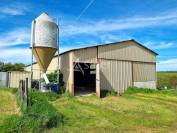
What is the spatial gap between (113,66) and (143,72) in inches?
162

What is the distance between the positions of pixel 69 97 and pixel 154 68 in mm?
11322

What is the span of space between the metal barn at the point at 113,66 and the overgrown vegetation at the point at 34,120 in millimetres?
10693

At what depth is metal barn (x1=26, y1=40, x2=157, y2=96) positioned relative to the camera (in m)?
22.3

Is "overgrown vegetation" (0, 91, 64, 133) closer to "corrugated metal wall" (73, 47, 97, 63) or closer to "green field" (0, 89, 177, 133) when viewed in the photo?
"green field" (0, 89, 177, 133)

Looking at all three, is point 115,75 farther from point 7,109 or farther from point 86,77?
point 7,109

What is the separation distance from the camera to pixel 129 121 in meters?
12.1

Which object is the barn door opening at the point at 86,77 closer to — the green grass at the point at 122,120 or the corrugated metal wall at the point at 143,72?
the corrugated metal wall at the point at 143,72

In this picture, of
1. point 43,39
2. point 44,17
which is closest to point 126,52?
point 43,39

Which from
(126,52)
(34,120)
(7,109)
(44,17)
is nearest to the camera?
(34,120)

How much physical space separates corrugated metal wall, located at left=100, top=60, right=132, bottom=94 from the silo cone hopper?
485 centimetres

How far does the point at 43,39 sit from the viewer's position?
2175cm

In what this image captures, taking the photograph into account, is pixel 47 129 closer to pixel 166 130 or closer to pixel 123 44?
pixel 166 130

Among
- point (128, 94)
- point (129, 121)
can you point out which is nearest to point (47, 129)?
point (129, 121)

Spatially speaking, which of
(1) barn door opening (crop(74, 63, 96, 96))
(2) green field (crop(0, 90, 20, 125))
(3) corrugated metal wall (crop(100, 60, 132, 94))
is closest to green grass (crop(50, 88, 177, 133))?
(2) green field (crop(0, 90, 20, 125))
